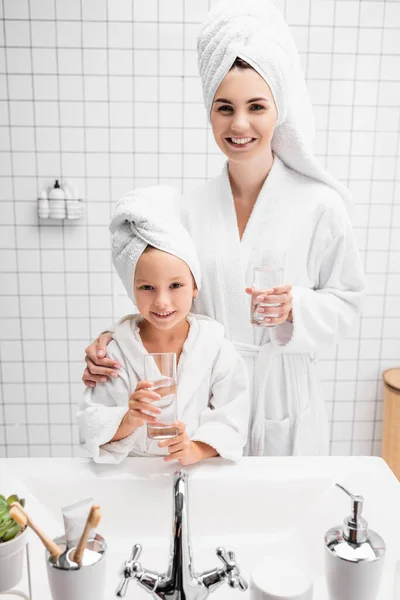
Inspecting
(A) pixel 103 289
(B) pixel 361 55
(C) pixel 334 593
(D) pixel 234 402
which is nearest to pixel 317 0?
(B) pixel 361 55

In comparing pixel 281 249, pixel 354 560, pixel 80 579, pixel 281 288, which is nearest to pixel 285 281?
pixel 281 249

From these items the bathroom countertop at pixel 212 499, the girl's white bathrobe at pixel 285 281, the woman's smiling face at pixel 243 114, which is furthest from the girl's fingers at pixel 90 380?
the woman's smiling face at pixel 243 114

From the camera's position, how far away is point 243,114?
112 cm

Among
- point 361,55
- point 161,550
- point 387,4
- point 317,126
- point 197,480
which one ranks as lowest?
point 161,550

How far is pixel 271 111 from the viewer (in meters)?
1.13

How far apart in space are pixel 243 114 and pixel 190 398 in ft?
1.93


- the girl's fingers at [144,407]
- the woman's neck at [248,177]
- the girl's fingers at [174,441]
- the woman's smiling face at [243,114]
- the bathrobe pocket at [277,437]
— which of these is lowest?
the bathrobe pocket at [277,437]

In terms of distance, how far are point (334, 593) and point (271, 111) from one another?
883 mm

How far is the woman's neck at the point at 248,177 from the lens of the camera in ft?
4.14

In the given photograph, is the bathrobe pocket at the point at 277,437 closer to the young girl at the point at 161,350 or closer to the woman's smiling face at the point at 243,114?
the young girl at the point at 161,350

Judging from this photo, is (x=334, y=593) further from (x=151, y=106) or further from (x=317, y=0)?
(x=317, y=0)

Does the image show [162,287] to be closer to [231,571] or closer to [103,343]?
[103,343]

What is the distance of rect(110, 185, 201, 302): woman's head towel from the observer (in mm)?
984

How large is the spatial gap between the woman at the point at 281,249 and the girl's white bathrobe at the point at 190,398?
153mm
